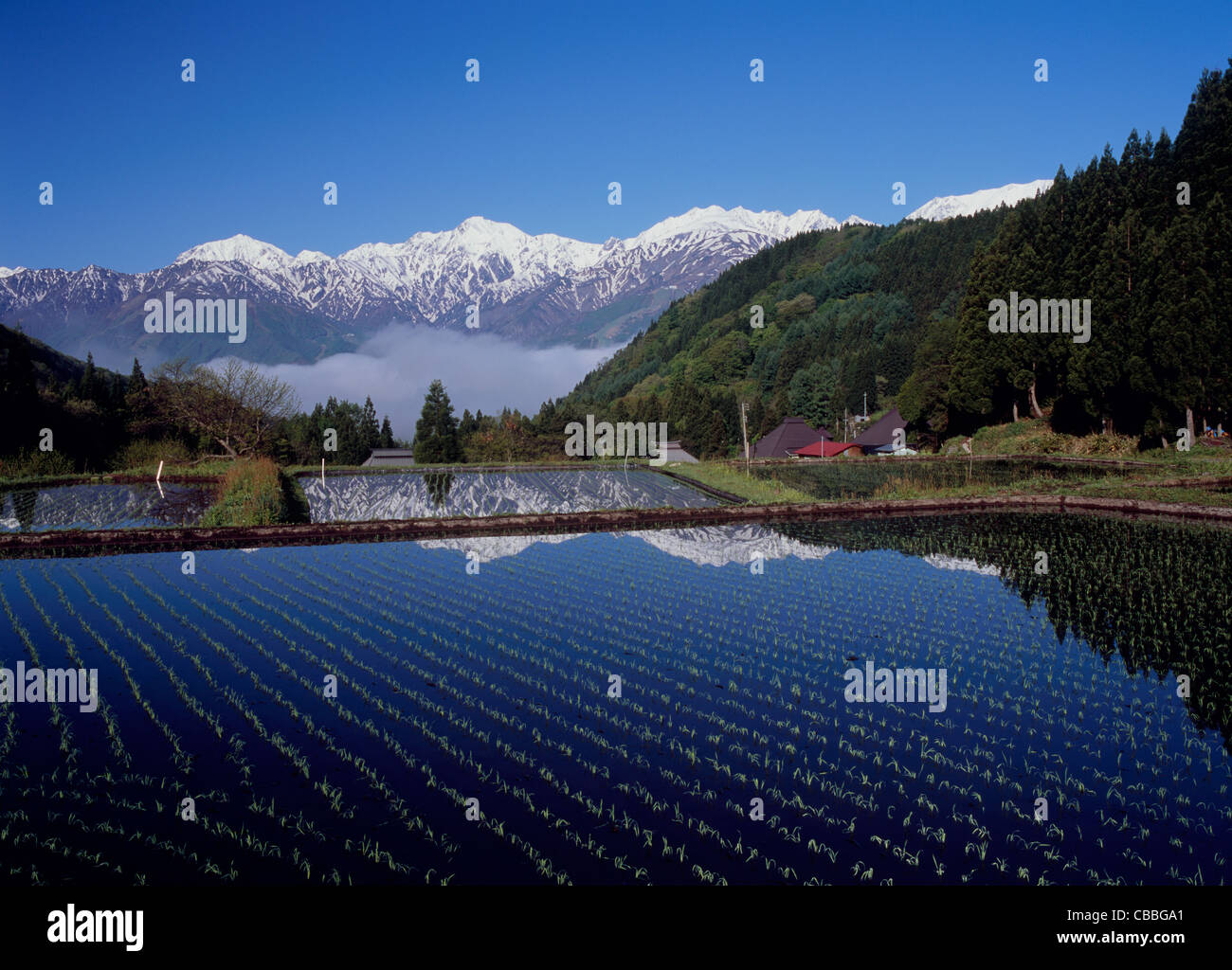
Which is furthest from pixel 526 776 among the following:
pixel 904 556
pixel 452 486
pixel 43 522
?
pixel 452 486

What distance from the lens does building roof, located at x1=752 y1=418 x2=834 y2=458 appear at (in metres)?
68.8

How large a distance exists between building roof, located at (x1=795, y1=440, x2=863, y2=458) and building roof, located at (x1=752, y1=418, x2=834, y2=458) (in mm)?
896

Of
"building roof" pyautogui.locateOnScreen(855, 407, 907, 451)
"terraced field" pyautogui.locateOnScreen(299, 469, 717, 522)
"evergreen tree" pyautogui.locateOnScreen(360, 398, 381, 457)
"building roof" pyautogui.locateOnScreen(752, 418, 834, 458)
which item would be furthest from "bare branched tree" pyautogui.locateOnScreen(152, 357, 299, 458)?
"building roof" pyautogui.locateOnScreen(855, 407, 907, 451)

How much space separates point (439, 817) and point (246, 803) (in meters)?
1.68

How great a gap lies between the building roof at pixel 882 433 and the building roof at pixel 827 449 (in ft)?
2.84

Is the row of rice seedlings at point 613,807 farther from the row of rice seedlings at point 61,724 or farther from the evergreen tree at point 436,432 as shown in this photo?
the evergreen tree at point 436,432

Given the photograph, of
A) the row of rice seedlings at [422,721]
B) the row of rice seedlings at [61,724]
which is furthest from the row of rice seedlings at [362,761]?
the row of rice seedlings at [61,724]

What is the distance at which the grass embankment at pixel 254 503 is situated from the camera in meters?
22.5

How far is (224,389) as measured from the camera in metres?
43.7

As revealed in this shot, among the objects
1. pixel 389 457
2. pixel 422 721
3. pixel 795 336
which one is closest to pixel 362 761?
pixel 422 721

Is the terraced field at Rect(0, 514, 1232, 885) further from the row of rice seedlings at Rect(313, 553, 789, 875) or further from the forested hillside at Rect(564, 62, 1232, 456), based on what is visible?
the forested hillside at Rect(564, 62, 1232, 456)
